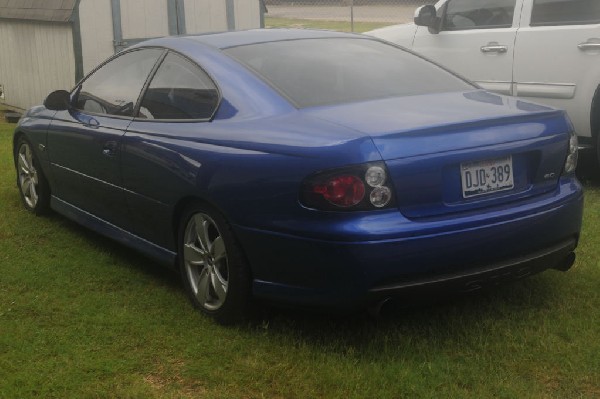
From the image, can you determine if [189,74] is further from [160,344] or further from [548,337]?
[548,337]

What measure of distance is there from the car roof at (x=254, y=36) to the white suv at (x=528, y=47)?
9.26 feet

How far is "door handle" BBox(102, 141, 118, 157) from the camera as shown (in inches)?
208

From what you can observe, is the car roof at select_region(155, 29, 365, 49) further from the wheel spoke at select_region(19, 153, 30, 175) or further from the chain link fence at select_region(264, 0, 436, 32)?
the chain link fence at select_region(264, 0, 436, 32)

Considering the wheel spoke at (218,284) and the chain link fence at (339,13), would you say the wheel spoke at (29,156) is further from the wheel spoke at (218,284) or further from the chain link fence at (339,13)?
the chain link fence at (339,13)

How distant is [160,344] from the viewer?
437 cm

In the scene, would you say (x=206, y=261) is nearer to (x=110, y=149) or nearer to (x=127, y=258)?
(x=110, y=149)

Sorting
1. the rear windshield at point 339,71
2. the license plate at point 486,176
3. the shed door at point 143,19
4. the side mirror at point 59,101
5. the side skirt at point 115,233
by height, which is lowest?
the side skirt at point 115,233

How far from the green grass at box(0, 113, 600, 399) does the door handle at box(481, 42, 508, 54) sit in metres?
3.24

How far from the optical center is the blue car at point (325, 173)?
3.88 metres

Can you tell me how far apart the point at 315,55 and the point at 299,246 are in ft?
4.50

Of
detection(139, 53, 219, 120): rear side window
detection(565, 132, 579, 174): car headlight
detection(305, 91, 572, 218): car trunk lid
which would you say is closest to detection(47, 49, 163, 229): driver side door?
detection(139, 53, 219, 120): rear side window

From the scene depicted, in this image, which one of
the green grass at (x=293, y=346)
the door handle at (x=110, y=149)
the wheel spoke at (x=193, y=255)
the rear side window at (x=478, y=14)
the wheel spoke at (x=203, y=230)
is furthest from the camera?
the rear side window at (x=478, y=14)

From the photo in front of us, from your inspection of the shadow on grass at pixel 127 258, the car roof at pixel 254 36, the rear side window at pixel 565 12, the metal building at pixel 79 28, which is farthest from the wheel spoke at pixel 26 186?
the metal building at pixel 79 28

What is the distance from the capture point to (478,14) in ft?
28.4
